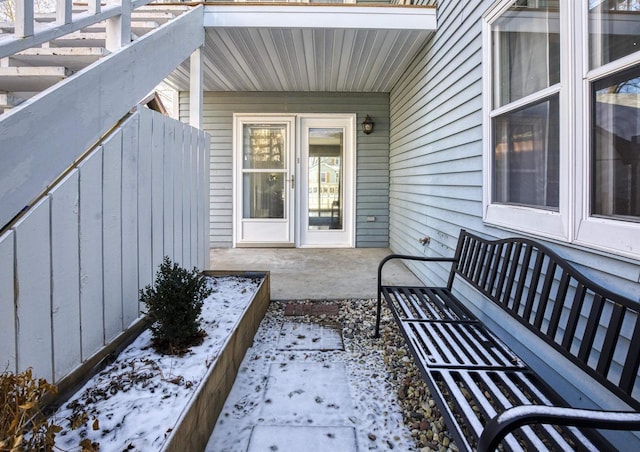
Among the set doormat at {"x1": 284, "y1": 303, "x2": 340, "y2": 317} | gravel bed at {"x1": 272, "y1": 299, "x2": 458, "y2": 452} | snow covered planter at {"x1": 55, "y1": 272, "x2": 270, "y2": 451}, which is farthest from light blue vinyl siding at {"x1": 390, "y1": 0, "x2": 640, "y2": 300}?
snow covered planter at {"x1": 55, "y1": 272, "x2": 270, "y2": 451}

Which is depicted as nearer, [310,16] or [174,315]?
[174,315]

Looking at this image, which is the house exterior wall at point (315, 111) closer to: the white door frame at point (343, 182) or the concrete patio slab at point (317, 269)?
the white door frame at point (343, 182)

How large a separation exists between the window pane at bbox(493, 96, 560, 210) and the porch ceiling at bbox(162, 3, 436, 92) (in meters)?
1.99

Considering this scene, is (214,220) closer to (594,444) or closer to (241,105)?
(241,105)

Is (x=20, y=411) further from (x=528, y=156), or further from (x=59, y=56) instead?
(x=528, y=156)

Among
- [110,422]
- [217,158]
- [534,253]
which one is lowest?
[110,422]

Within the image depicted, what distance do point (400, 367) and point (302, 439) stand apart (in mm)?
829

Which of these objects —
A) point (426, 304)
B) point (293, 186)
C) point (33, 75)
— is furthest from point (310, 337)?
point (293, 186)

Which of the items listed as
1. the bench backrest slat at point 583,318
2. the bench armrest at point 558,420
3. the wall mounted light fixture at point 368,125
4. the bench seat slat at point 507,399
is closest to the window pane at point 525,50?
the bench backrest slat at point 583,318

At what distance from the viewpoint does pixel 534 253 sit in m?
1.92

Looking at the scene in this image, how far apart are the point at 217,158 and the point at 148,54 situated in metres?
3.54

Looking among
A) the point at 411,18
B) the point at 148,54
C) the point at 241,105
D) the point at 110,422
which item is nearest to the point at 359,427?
the point at 110,422

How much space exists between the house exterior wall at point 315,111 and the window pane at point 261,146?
25cm

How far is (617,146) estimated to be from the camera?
141 centimetres
